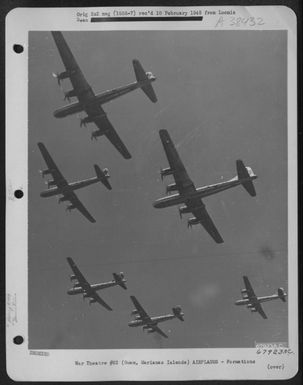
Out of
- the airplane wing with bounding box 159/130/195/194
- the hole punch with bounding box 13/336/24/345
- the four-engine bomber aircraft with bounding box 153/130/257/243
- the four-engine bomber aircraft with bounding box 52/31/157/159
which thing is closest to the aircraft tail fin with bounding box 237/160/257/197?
the four-engine bomber aircraft with bounding box 153/130/257/243

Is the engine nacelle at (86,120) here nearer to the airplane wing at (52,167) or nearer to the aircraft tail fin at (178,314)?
the airplane wing at (52,167)

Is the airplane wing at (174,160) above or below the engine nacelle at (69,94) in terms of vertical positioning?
below

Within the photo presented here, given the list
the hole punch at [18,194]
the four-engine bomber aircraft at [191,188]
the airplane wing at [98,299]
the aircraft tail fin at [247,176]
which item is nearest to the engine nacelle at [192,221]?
the four-engine bomber aircraft at [191,188]

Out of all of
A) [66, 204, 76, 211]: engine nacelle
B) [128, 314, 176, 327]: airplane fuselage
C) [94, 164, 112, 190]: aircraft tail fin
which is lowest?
[128, 314, 176, 327]: airplane fuselage

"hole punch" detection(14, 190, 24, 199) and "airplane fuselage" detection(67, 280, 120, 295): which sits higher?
"hole punch" detection(14, 190, 24, 199)

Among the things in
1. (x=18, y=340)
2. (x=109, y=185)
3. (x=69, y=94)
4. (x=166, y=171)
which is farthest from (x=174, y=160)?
(x=18, y=340)

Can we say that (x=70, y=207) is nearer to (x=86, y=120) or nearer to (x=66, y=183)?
(x=66, y=183)

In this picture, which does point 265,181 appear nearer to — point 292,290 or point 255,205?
point 255,205

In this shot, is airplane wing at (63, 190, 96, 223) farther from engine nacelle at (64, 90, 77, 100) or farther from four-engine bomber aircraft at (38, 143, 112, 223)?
engine nacelle at (64, 90, 77, 100)
